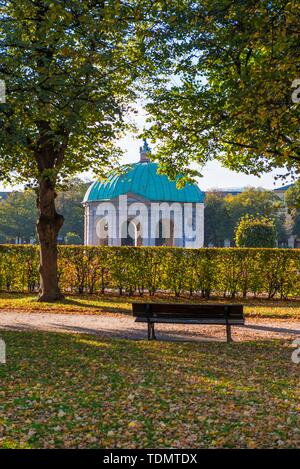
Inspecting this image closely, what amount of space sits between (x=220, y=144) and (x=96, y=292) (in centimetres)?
871

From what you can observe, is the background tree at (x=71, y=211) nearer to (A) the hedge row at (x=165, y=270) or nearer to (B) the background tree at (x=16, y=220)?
(B) the background tree at (x=16, y=220)

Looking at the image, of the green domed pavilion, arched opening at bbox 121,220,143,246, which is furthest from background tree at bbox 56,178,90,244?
the green domed pavilion

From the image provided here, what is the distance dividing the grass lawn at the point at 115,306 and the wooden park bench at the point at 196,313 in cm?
517

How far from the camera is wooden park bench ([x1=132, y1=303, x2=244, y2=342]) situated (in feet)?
35.8

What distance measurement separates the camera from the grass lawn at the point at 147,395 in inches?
218

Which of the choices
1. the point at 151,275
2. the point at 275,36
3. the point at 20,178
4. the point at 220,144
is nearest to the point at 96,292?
the point at 151,275

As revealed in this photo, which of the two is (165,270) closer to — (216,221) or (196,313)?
(196,313)

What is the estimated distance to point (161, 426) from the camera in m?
5.84

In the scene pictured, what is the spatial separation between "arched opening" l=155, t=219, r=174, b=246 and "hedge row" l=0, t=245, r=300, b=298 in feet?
91.2

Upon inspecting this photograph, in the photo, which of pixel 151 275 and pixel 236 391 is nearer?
pixel 236 391

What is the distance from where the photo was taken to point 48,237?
58.7 feet

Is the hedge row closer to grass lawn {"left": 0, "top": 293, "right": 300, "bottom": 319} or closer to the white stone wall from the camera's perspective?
grass lawn {"left": 0, "top": 293, "right": 300, "bottom": 319}
